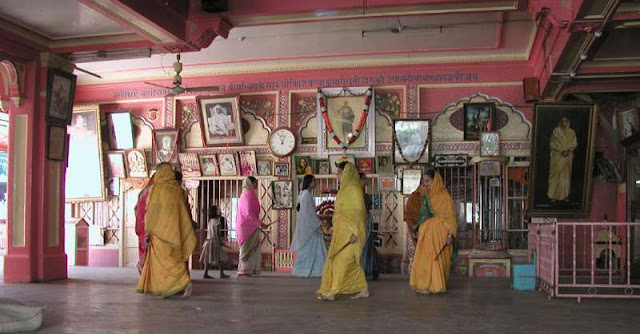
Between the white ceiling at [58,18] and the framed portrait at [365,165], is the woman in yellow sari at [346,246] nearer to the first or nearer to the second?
the white ceiling at [58,18]

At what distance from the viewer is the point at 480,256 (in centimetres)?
1056

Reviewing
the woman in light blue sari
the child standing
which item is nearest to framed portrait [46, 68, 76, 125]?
the child standing

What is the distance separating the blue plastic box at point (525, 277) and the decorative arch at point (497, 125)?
3.70m

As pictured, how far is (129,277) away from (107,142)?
3819 mm

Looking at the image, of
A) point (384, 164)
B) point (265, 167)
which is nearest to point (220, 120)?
point (265, 167)

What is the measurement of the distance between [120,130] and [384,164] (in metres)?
5.34

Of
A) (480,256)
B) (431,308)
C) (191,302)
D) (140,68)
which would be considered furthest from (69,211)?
(431,308)

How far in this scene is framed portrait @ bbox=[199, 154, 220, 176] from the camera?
483 inches

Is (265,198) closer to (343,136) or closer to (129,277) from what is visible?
(343,136)

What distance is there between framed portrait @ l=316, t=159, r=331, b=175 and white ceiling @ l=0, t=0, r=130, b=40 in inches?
173

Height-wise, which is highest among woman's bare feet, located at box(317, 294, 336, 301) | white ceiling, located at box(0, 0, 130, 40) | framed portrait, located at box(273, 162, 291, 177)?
white ceiling, located at box(0, 0, 130, 40)

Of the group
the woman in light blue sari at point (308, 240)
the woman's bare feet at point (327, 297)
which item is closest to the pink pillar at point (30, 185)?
the woman in light blue sari at point (308, 240)

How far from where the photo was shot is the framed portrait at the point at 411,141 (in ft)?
37.2

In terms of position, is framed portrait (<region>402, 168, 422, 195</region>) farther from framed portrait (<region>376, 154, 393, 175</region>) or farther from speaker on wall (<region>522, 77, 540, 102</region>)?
speaker on wall (<region>522, 77, 540, 102</region>)
